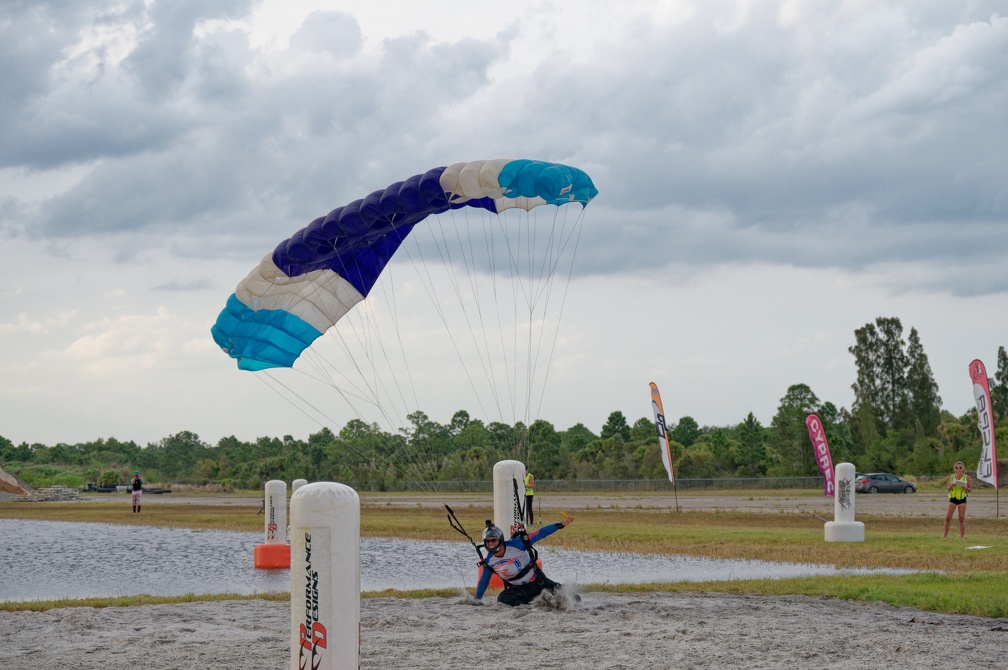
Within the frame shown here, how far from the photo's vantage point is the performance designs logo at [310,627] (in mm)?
7121

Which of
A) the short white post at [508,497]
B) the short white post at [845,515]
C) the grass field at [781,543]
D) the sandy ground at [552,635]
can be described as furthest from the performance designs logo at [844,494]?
the short white post at [508,497]

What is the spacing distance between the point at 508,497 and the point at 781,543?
8781 mm

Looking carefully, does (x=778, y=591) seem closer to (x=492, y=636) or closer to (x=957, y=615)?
(x=957, y=615)

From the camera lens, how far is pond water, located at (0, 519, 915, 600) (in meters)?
15.9

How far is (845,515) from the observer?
21.0 m

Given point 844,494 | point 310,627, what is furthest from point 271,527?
point 310,627

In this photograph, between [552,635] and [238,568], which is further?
[238,568]

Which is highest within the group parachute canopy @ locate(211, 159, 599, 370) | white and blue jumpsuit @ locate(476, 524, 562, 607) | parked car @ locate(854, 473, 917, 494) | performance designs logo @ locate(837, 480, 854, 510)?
parachute canopy @ locate(211, 159, 599, 370)

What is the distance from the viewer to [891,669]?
8.60m

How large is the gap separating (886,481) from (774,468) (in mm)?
21732

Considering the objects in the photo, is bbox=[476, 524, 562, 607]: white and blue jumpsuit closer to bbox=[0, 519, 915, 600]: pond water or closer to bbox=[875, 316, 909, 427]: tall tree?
bbox=[0, 519, 915, 600]: pond water

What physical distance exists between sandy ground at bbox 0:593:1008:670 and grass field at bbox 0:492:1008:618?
2.34 ft

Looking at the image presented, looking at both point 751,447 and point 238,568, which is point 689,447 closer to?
point 751,447

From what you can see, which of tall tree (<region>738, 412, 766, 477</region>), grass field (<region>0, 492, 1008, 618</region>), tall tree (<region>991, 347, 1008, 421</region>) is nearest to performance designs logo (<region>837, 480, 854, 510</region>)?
grass field (<region>0, 492, 1008, 618</region>)
